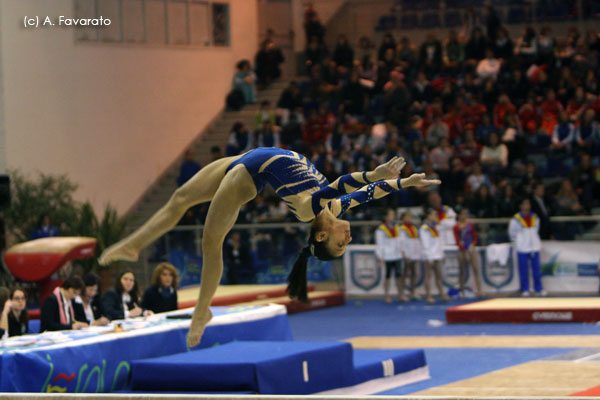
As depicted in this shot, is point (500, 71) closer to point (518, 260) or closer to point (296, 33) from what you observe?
point (518, 260)

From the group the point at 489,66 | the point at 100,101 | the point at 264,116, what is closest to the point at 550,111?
the point at 489,66

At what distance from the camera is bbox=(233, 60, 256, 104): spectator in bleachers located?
20.6 metres

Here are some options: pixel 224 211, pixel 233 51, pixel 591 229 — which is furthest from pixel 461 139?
pixel 224 211

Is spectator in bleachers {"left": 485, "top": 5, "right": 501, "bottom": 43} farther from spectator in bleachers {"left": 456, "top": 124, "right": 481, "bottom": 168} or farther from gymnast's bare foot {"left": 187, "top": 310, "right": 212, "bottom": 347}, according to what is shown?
gymnast's bare foot {"left": 187, "top": 310, "right": 212, "bottom": 347}

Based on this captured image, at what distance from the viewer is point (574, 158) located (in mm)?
15523

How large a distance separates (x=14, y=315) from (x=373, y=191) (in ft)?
14.7

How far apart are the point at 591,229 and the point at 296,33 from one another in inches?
402

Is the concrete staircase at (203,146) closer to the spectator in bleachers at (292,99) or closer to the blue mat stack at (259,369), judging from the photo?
the spectator in bleachers at (292,99)

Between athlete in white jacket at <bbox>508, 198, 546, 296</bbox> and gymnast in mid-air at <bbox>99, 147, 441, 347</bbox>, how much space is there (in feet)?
31.2

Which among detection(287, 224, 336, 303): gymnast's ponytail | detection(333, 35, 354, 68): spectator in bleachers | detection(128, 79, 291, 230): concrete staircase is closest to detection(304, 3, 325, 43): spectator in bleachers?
detection(128, 79, 291, 230): concrete staircase

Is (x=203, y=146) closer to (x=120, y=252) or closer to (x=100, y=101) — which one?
(x=100, y=101)

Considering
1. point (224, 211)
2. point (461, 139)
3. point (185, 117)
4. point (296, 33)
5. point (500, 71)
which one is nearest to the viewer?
point (224, 211)

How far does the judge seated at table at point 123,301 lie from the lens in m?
9.37

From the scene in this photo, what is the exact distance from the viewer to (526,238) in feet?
46.7
